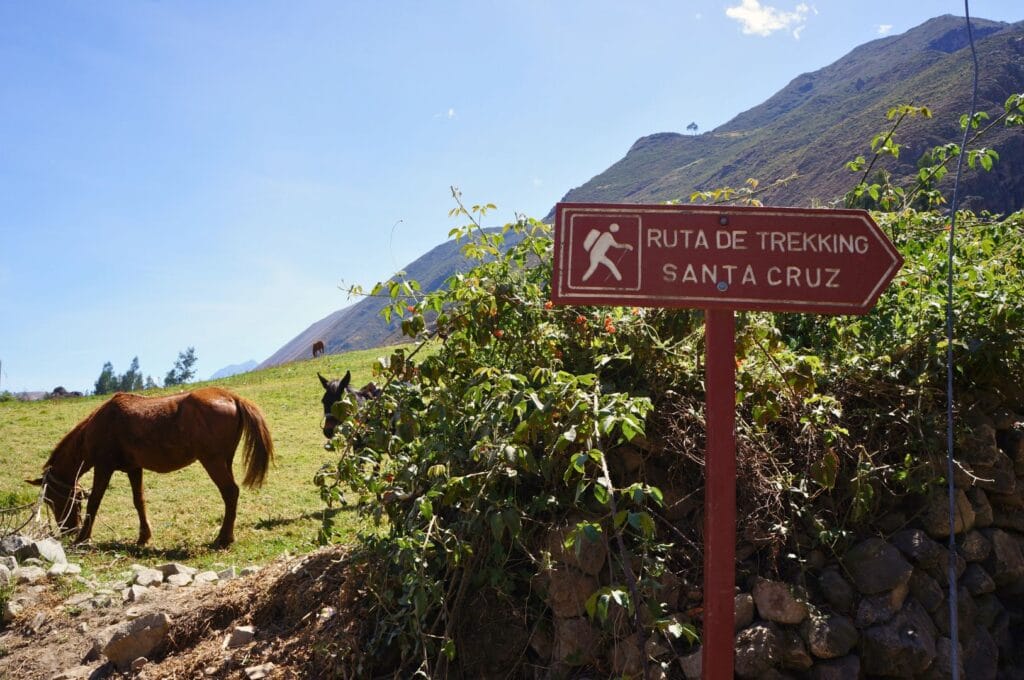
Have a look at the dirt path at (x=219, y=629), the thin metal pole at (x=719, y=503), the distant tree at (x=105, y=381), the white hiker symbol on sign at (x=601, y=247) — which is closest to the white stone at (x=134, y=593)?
the dirt path at (x=219, y=629)

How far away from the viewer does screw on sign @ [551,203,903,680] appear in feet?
8.79

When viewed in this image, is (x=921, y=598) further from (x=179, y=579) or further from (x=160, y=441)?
(x=160, y=441)

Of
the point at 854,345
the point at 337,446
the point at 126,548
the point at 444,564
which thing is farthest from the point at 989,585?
the point at 126,548

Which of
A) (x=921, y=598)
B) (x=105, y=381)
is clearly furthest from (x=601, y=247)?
(x=105, y=381)

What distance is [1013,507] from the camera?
13.4 feet

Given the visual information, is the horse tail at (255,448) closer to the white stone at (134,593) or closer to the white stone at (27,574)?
the white stone at (27,574)

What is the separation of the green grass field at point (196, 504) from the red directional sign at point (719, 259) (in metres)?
2.79

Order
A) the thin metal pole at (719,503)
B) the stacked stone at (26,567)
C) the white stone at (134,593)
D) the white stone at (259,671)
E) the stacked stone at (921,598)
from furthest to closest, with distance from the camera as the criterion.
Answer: the stacked stone at (26,567) < the white stone at (134,593) < the white stone at (259,671) < the stacked stone at (921,598) < the thin metal pole at (719,503)

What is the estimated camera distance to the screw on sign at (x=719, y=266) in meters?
2.68

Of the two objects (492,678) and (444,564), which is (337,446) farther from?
(492,678)

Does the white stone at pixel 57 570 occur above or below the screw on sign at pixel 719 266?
below

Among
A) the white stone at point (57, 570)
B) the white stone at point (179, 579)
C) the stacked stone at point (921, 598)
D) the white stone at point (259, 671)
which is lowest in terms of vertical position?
the white stone at point (57, 570)

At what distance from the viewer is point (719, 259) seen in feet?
8.84

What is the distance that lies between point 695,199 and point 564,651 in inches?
113
